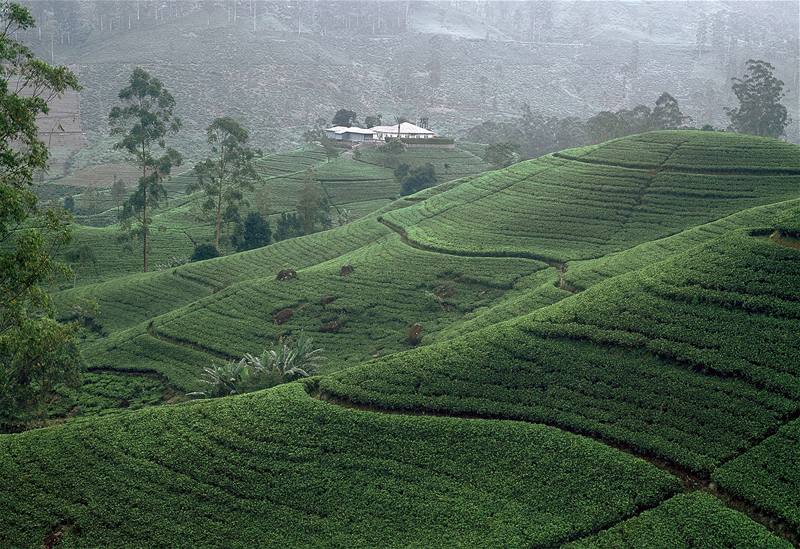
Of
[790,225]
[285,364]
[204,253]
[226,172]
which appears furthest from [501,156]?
[285,364]

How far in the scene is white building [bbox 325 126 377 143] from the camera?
278 feet

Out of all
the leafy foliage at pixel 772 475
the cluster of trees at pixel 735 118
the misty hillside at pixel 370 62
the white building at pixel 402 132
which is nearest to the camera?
the leafy foliage at pixel 772 475

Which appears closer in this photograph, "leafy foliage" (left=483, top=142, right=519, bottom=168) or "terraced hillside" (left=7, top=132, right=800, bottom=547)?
"terraced hillside" (left=7, top=132, right=800, bottom=547)

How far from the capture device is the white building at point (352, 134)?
278 feet

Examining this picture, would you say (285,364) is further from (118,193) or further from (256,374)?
(118,193)

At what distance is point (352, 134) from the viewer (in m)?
85.2

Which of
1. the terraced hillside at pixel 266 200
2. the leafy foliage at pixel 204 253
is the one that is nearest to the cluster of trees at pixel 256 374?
the terraced hillside at pixel 266 200

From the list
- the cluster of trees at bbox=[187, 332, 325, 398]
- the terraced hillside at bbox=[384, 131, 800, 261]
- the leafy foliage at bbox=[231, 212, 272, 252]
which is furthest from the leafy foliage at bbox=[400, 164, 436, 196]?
the cluster of trees at bbox=[187, 332, 325, 398]

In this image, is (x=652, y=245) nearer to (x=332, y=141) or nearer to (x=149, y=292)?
(x=149, y=292)

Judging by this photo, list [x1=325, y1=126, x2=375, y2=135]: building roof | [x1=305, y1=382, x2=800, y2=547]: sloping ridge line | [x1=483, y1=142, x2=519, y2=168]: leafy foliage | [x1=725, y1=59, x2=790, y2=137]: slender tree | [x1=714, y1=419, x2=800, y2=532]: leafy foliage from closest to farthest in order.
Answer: [x1=305, y1=382, x2=800, y2=547]: sloping ridge line
[x1=714, y1=419, x2=800, y2=532]: leafy foliage
[x1=483, y1=142, x2=519, y2=168]: leafy foliage
[x1=725, y1=59, x2=790, y2=137]: slender tree
[x1=325, y1=126, x2=375, y2=135]: building roof

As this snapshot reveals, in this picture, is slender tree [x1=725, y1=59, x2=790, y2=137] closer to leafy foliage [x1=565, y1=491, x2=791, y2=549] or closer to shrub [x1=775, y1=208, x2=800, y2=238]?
shrub [x1=775, y1=208, x2=800, y2=238]

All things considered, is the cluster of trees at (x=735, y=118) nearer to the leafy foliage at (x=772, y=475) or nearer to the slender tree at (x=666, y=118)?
the slender tree at (x=666, y=118)

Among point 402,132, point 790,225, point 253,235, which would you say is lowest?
point 253,235

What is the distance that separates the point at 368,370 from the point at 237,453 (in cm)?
495
